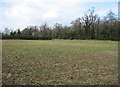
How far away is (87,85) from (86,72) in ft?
6.78

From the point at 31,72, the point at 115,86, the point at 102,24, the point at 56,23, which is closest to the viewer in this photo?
the point at 115,86

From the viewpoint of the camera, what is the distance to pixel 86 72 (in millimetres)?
8969

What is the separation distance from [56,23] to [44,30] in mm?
5523

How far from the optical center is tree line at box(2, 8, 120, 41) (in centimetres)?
6020

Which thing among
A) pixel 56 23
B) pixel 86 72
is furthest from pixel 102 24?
pixel 86 72

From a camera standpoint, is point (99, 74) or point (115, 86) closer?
point (115, 86)

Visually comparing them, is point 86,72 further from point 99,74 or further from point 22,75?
point 22,75

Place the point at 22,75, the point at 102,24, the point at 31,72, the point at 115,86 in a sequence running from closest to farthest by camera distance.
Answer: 1. the point at 115,86
2. the point at 22,75
3. the point at 31,72
4. the point at 102,24

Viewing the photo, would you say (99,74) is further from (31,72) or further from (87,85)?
(31,72)

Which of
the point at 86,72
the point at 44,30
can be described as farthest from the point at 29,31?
the point at 86,72

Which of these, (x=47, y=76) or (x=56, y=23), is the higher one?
(x=56, y=23)

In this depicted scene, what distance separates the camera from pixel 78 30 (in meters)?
68.0

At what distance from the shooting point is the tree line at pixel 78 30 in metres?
60.2

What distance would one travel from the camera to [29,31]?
235 feet
